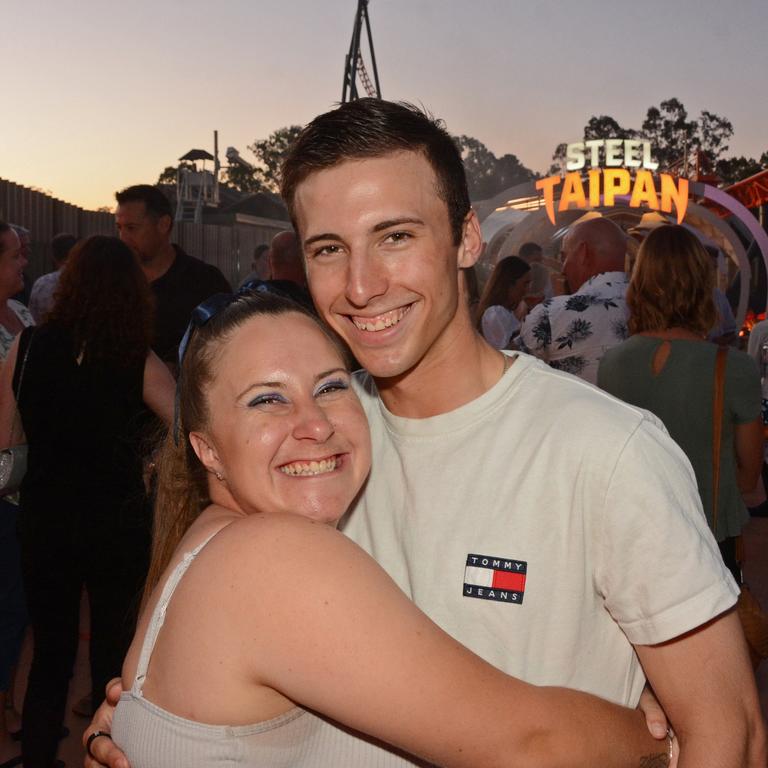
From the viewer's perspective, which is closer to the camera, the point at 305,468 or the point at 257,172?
the point at 305,468

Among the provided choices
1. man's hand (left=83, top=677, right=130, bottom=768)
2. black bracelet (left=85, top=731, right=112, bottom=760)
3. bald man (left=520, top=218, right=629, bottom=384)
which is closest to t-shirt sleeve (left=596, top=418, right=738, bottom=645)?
man's hand (left=83, top=677, right=130, bottom=768)

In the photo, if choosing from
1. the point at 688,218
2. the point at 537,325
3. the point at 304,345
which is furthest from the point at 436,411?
the point at 688,218

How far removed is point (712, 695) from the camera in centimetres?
156

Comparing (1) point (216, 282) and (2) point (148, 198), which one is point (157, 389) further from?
(2) point (148, 198)

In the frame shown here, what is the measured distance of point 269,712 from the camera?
1597mm

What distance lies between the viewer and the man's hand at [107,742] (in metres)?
1.78

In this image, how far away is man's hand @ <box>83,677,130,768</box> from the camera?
5.84 ft

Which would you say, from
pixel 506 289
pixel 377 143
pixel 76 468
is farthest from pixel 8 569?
pixel 506 289

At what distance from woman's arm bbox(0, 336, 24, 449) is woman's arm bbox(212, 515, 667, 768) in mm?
2538

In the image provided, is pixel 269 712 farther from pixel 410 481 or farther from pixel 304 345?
pixel 304 345

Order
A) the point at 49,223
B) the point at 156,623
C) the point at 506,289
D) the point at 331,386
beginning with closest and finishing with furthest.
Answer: the point at 156,623 < the point at 331,386 < the point at 506,289 < the point at 49,223

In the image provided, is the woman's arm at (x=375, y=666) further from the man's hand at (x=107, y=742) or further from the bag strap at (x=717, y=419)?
the bag strap at (x=717, y=419)

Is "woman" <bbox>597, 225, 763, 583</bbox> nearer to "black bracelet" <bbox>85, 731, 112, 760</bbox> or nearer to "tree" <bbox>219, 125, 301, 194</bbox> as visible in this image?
"black bracelet" <bbox>85, 731, 112, 760</bbox>

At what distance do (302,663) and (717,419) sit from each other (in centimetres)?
288
